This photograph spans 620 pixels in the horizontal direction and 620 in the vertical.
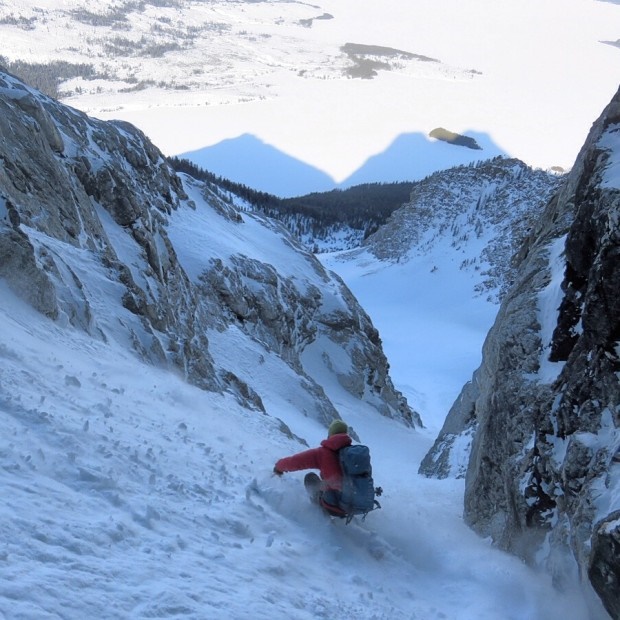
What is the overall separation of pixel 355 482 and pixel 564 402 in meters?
3.22

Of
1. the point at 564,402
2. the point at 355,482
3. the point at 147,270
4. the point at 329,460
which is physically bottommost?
the point at 147,270

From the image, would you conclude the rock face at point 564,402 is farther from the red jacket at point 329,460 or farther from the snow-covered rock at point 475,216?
the snow-covered rock at point 475,216

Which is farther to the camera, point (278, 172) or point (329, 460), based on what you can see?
point (278, 172)

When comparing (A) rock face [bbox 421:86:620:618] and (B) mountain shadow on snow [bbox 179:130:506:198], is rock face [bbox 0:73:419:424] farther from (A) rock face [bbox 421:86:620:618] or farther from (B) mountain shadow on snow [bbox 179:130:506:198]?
(B) mountain shadow on snow [bbox 179:130:506:198]

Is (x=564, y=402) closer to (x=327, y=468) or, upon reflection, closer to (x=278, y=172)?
(x=327, y=468)

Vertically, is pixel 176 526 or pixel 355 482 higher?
pixel 355 482

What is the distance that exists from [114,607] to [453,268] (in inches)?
3275

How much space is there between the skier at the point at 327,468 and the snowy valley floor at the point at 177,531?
230 mm

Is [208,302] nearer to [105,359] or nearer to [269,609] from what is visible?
[105,359]

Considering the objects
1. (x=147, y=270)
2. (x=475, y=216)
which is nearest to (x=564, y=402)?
(x=147, y=270)

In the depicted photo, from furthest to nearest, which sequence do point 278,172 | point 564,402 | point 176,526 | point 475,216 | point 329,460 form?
point 278,172 → point 475,216 → point 564,402 → point 329,460 → point 176,526

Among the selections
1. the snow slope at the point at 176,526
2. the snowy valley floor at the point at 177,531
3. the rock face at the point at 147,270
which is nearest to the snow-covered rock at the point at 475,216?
the rock face at the point at 147,270

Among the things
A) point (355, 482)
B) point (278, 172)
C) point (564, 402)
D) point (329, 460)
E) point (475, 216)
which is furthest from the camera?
point (278, 172)

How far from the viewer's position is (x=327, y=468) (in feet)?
27.3
